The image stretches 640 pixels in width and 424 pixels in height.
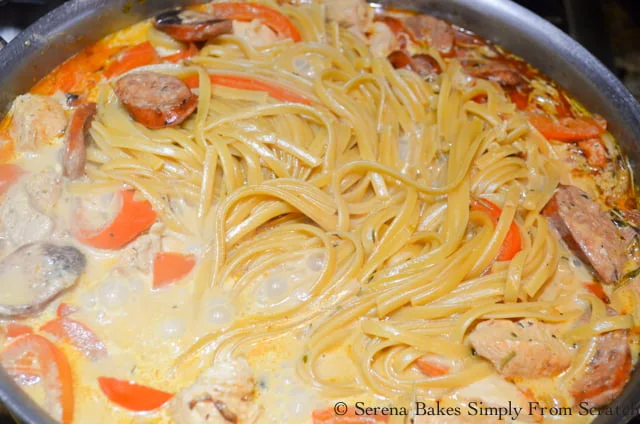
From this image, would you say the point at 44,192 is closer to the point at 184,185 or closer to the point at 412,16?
the point at 184,185

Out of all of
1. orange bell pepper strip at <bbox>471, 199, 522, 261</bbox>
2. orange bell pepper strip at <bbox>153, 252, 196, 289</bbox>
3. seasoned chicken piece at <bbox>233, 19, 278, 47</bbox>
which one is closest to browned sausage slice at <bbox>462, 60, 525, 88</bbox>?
orange bell pepper strip at <bbox>471, 199, 522, 261</bbox>

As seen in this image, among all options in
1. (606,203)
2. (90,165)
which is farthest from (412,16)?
(90,165)

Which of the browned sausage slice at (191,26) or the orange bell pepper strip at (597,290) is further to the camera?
the browned sausage slice at (191,26)

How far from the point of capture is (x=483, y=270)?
3.97 meters

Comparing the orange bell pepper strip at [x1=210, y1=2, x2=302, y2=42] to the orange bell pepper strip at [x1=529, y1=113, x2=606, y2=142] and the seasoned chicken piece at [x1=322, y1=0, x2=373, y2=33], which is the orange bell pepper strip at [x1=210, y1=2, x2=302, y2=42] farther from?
the orange bell pepper strip at [x1=529, y1=113, x2=606, y2=142]

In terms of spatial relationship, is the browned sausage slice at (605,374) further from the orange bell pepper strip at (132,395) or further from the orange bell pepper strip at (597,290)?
the orange bell pepper strip at (132,395)

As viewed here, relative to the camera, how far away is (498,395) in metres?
3.52

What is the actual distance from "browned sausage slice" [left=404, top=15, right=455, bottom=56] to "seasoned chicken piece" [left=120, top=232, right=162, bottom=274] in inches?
107

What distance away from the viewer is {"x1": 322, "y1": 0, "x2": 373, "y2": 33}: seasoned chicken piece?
5.12 meters

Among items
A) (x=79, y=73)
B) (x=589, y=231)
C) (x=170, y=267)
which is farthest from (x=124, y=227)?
(x=589, y=231)

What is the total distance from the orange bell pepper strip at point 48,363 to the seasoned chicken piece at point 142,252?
0.62m

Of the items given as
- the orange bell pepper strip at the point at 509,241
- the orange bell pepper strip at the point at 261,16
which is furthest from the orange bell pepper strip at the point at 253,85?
the orange bell pepper strip at the point at 509,241

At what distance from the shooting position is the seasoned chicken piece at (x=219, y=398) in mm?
3271

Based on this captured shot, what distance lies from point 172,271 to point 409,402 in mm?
1545
